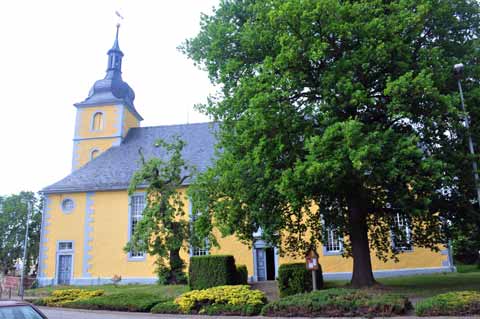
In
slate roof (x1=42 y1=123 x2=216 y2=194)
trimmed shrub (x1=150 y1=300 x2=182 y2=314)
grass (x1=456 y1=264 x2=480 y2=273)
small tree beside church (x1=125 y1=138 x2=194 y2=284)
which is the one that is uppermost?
slate roof (x1=42 y1=123 x2=216 y2=194)

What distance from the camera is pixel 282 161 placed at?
15.1 meters

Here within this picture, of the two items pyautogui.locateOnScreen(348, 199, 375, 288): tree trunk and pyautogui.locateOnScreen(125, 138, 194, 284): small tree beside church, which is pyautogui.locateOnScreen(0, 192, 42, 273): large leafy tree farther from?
pyautogui.locateOnScreen(348, 199, 375, 288): tree trunk

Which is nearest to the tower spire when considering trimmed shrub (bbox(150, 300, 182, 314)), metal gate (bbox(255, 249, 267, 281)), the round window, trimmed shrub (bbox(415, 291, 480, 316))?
the round window

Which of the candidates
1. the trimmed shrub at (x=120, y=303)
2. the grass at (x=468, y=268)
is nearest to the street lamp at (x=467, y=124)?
the trimmed shrub at (x=120, y=303)

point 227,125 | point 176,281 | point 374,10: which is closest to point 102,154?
point 176,281

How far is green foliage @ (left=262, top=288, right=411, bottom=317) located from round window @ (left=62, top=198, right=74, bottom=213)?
21648 mm

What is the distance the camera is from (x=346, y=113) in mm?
14742

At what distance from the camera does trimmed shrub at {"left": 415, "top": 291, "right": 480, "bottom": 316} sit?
1041cm

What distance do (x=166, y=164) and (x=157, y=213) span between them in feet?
10.0

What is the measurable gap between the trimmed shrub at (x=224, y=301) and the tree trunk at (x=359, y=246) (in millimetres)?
4240

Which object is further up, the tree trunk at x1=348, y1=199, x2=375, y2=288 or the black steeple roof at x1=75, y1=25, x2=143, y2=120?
the black steeple roof at x1=75, y1=25, x2=143, y2=120

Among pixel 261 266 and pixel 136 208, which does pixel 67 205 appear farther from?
pixel 261 266

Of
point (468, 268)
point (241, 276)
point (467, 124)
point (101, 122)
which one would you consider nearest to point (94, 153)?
point (101, 122)

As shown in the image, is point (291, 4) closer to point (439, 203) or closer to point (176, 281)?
point (439, 203)
